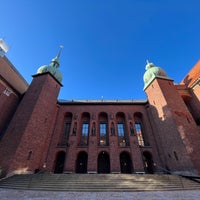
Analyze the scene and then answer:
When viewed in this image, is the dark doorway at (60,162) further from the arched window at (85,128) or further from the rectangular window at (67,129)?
the arched window at (85,128)

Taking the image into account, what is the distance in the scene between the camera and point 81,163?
62.6 feet

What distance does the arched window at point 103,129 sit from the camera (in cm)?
2000

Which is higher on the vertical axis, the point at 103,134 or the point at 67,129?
the point at 67,129

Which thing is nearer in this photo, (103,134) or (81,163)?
(81,163)

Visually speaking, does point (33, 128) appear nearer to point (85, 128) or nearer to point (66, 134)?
point (66, 134)

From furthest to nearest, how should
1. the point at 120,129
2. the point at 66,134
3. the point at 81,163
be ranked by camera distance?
1. the point at 120,129
2. the point at 66,134
3. the point at 81,163

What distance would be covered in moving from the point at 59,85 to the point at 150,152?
1804 cm

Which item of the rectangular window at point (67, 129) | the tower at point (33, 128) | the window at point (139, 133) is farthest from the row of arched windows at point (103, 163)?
the tower at point (33, 128)

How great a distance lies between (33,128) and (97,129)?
360 inches

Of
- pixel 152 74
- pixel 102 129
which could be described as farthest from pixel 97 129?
pixel 152 74

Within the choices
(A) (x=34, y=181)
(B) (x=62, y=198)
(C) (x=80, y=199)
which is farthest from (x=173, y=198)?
(A) (x=34, y=181)

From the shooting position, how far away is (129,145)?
62.1ft

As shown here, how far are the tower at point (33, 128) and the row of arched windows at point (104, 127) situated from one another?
311 centimetres

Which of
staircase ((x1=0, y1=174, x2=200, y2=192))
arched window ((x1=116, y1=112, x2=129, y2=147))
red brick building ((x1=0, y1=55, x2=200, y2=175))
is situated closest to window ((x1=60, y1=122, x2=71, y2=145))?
red brick building ((x1=0, y1=55, x2=200, y2=175))
